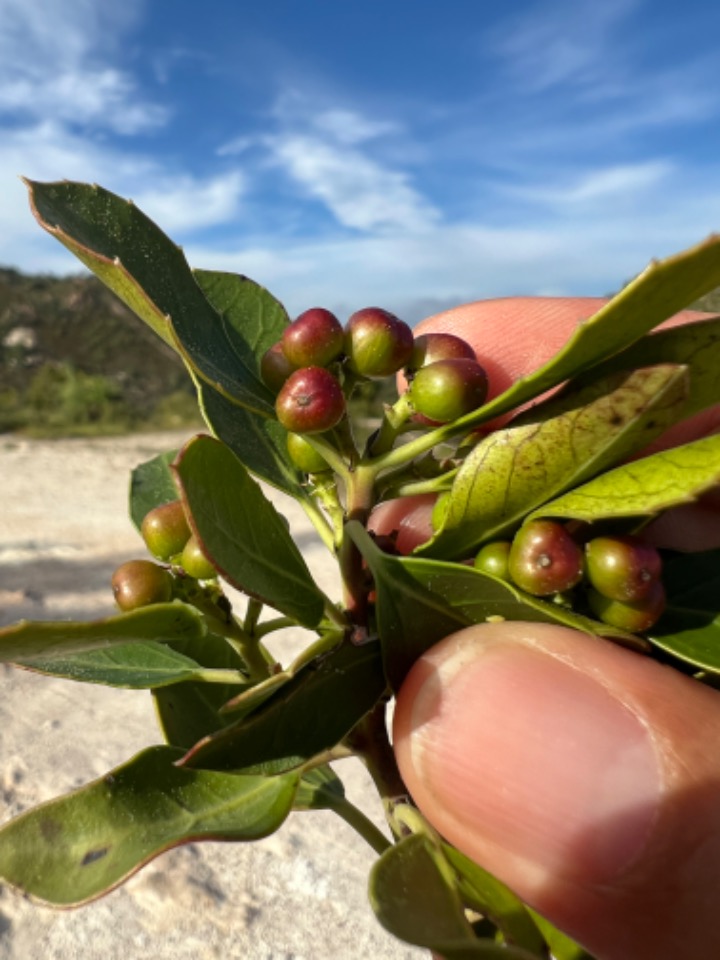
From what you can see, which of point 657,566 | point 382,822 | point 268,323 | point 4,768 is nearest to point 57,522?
point 4,768

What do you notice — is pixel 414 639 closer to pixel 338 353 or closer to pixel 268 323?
pixel 338 353

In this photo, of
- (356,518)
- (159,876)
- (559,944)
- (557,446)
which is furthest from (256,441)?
(159,876)

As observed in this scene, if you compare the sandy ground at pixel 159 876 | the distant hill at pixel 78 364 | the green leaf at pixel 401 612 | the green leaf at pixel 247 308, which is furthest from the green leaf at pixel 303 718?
the distant hill at pixel 78 364

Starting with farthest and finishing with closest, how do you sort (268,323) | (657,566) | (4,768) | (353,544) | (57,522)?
(57,522) → (4,768) → (268,323) → (353,544) → (657,566)

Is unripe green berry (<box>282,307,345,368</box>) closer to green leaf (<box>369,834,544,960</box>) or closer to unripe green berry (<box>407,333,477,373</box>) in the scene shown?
unripe green berry (<box>407,333,477,373</box>)

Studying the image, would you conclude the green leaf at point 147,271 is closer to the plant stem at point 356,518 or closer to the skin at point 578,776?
the plant stem at point 356,518

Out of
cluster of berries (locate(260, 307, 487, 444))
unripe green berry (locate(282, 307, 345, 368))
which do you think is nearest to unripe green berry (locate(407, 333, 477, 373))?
cluster of berries (locate(260, 307, 487, 444))

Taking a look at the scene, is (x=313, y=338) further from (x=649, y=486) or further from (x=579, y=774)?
(x=579, y=774)
